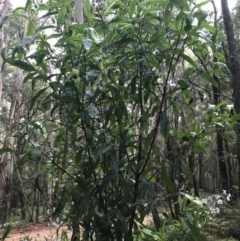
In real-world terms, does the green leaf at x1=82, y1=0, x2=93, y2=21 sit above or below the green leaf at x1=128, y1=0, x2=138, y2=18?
above

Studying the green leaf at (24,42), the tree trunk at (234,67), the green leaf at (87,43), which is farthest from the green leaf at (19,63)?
Result: the tree trunk at (234,67)

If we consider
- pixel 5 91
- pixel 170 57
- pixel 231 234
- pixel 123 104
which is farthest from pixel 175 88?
pixel 5 91

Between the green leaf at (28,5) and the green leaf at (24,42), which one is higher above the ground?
the green leaf at (28,5)

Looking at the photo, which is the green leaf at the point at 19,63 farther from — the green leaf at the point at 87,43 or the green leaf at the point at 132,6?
the green leaf at the point at 132,6

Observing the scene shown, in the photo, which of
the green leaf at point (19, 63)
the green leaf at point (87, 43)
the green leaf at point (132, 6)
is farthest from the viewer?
the green leaf at point (19, 63)

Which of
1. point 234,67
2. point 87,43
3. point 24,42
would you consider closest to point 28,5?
point 24,42

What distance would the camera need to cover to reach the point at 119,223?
5.60ft

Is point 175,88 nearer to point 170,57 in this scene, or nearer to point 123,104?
point 170,57

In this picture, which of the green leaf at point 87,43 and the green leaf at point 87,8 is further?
the green leaf at point 87,8

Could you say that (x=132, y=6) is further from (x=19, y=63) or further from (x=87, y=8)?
(x=19, y=63)

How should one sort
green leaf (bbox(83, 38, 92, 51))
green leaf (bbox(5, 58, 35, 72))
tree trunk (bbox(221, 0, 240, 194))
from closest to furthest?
green leaf (bbox(83, 38, 92, 51))
green leaf (bbox(5, 58, 35, 72))
tree trunk (bbox(221, 0, 240, 194))

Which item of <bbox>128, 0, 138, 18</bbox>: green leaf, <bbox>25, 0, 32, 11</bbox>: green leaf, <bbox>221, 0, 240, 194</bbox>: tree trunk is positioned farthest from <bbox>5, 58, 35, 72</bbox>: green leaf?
<bbox>221, 0, 240, 194</bbox>: tree trunk

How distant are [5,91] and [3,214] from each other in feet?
22.0

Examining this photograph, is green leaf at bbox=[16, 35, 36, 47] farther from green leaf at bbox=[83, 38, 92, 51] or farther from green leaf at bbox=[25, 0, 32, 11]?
green leaf at bbox=[83, 38, 92, 51]
